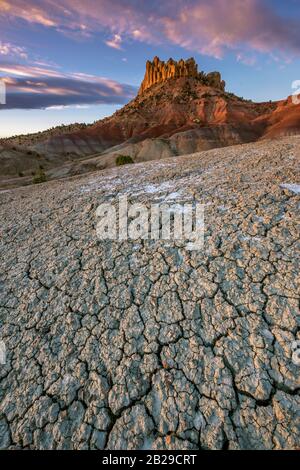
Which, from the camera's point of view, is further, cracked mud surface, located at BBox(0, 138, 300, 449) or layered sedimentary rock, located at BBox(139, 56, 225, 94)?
layered sedimentary rock, located at BBox(139, 56, 225, 94)

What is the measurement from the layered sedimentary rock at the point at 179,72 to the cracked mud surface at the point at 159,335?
3948 inches

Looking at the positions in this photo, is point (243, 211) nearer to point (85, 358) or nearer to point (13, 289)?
point (85, 358)

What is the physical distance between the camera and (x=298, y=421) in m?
1.93

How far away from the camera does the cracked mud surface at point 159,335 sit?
6.73 ft

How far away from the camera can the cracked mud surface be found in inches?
80.7

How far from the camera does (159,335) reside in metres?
2.72

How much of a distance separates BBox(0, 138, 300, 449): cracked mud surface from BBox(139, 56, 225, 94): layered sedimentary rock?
→ 100 meters

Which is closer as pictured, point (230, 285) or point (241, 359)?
point (241, 359)

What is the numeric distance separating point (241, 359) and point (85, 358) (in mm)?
1655

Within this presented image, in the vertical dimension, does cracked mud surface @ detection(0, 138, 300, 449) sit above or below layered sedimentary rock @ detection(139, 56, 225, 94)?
below

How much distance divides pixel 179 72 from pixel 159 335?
363ft
